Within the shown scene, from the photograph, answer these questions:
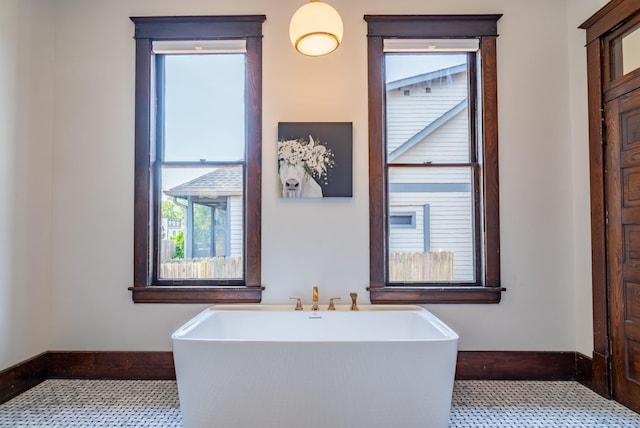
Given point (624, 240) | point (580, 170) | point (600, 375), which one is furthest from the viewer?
point (580, 170)

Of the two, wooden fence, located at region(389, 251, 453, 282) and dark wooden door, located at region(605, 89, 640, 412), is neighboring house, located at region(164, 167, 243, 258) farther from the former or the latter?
dark wooden door, located at region(605, 89, 640, 412)

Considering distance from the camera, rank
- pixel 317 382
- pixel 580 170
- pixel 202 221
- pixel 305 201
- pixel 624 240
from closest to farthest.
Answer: pixel 317 382, pixel 624 240, pixel 580 170, pixel 305 201, pixel 202 221

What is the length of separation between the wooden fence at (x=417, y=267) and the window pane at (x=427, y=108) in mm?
691

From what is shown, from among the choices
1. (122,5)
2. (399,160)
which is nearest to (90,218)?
(122,5)

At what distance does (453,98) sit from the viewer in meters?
2.70

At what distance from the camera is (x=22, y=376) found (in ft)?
7.57

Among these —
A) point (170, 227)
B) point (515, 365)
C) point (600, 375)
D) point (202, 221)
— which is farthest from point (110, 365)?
point (600, 375)

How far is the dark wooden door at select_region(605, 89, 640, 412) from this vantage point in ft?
6.80

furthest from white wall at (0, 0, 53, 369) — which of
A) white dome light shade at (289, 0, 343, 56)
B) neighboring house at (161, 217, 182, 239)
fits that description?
white dome light shade at (289, 0, 343, 56)

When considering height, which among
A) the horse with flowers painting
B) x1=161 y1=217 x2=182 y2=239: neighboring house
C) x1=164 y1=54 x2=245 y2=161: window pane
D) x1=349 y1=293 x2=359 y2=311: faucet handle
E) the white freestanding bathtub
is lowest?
the white freestanding bathtub

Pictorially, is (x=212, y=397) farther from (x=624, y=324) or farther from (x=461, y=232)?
(x=624, y=324)

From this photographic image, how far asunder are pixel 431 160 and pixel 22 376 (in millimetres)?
3028

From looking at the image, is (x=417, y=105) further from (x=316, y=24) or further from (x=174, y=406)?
(x=174, y=406)

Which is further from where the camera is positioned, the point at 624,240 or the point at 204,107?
the point at 204,107
